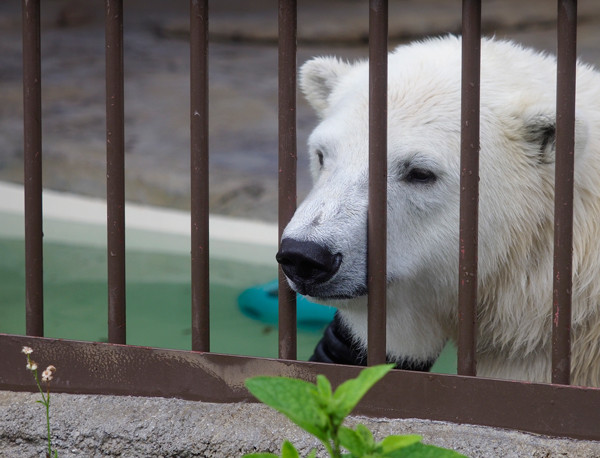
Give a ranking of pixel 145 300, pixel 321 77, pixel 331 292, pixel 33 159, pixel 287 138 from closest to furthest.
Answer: pixel 287 138, pixel 33 159, pixel 331 292, pixel 321 77, pixel 145 300

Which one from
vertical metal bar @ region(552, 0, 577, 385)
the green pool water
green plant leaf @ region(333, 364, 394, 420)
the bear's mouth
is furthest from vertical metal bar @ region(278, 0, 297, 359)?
the green pool water

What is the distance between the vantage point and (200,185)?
1595mm

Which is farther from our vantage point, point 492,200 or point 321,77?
point 321,77

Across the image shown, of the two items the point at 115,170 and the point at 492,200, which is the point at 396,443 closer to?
the point at 115,170

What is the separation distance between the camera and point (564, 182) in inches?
56.4

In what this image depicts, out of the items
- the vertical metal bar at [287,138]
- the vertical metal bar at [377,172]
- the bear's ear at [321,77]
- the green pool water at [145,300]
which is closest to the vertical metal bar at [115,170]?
the vertical metal bar at [287,138]

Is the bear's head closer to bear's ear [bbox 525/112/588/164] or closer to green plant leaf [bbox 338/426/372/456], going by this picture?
bear's ear [bbox 525/112/588/164]

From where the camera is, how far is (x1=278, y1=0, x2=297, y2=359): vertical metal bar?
1.49 meters

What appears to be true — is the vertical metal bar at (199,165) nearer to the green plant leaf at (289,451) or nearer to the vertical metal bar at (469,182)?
the vertical metal bar at (469,182)

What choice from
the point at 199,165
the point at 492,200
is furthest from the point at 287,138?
the point at 492,200

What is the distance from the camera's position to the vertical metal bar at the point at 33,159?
1.63m

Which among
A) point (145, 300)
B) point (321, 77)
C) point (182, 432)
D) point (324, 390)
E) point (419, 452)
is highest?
point (321, 77)

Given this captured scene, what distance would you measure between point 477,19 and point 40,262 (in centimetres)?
100

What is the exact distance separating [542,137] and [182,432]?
3.89 ft
